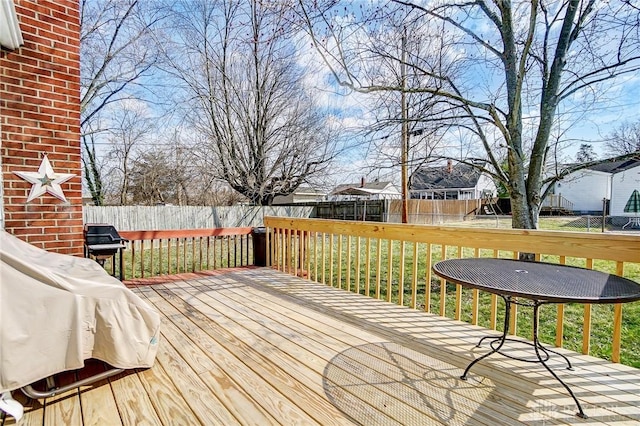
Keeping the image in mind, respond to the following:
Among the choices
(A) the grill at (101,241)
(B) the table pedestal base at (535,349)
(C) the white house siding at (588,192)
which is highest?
(C) the white house siding at (588,192)

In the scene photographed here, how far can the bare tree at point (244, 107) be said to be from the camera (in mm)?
10328

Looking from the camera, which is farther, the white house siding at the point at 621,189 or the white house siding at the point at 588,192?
the white house siding at the point at 588,192

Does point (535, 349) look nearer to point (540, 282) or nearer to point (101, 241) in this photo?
point (540, 282)

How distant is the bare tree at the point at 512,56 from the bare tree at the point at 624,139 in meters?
0.86

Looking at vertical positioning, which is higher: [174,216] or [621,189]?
[621,189]

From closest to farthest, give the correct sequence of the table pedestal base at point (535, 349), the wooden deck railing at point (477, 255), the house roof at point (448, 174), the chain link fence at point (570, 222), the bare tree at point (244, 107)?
the table pedestal base at point (535, 349)
the wooden deck railing at point (477, 255)
the house roof at point (448, 174)
the bare tree at point (244, 107)
the chain link fence at point (570, 222)

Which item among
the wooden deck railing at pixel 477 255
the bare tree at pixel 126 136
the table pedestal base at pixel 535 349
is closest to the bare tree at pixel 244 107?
the bare tree at pixel 126 136

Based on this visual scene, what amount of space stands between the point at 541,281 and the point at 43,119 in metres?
4.02

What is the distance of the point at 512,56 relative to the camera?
4590mm

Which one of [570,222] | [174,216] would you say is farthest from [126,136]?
[570,222]

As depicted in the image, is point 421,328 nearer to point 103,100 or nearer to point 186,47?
point 186,47

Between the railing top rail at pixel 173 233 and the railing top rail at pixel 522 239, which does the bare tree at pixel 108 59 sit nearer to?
the railing top rail at pixel 173 233

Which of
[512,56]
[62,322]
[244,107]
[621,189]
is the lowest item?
[62,322]

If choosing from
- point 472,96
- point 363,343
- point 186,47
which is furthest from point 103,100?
point 363,343
